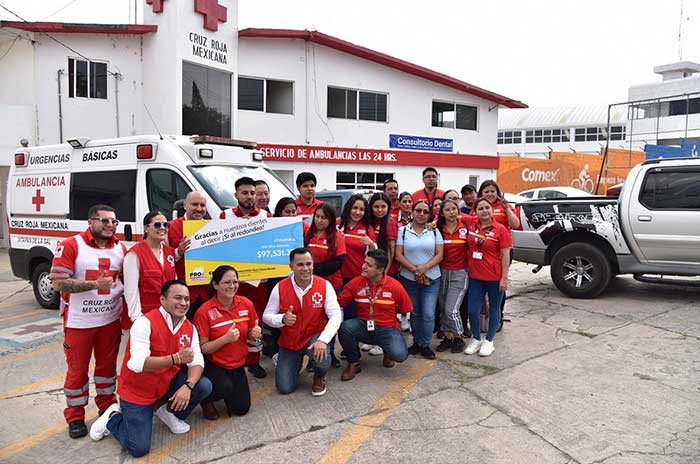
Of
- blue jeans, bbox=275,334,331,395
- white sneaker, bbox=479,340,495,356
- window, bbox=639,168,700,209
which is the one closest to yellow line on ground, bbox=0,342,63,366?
blue jeans, bbox=275,334,331,395

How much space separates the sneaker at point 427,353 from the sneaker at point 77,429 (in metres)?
3.11

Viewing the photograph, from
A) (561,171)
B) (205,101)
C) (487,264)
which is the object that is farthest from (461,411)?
(561,171)

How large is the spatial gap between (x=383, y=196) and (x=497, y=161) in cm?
1817

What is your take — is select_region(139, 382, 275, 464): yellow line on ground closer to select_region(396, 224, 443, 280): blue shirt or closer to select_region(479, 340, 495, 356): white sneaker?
select_region(396, 224, 443, 280): blue shirt

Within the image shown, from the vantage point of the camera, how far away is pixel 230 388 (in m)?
4.13

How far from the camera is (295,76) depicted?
1752 centimetres

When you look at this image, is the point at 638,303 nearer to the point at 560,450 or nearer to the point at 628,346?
the point at 628,346

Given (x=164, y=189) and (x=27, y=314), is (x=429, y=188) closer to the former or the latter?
(x=164, y=189)

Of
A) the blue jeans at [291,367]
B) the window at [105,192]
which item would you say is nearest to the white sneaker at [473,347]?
the blue jeans at [291,367]

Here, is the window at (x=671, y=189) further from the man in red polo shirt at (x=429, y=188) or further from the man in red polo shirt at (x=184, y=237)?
the man in red polo shirt at (x=184, y=237)

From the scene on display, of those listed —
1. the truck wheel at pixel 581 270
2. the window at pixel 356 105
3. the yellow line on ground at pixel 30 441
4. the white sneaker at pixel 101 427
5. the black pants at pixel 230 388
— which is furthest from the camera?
the window at pixel 356 105

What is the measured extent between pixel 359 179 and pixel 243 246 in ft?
47.2

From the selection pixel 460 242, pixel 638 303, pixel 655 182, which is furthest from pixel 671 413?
pixel 655 182

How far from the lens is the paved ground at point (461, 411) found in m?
3.62
